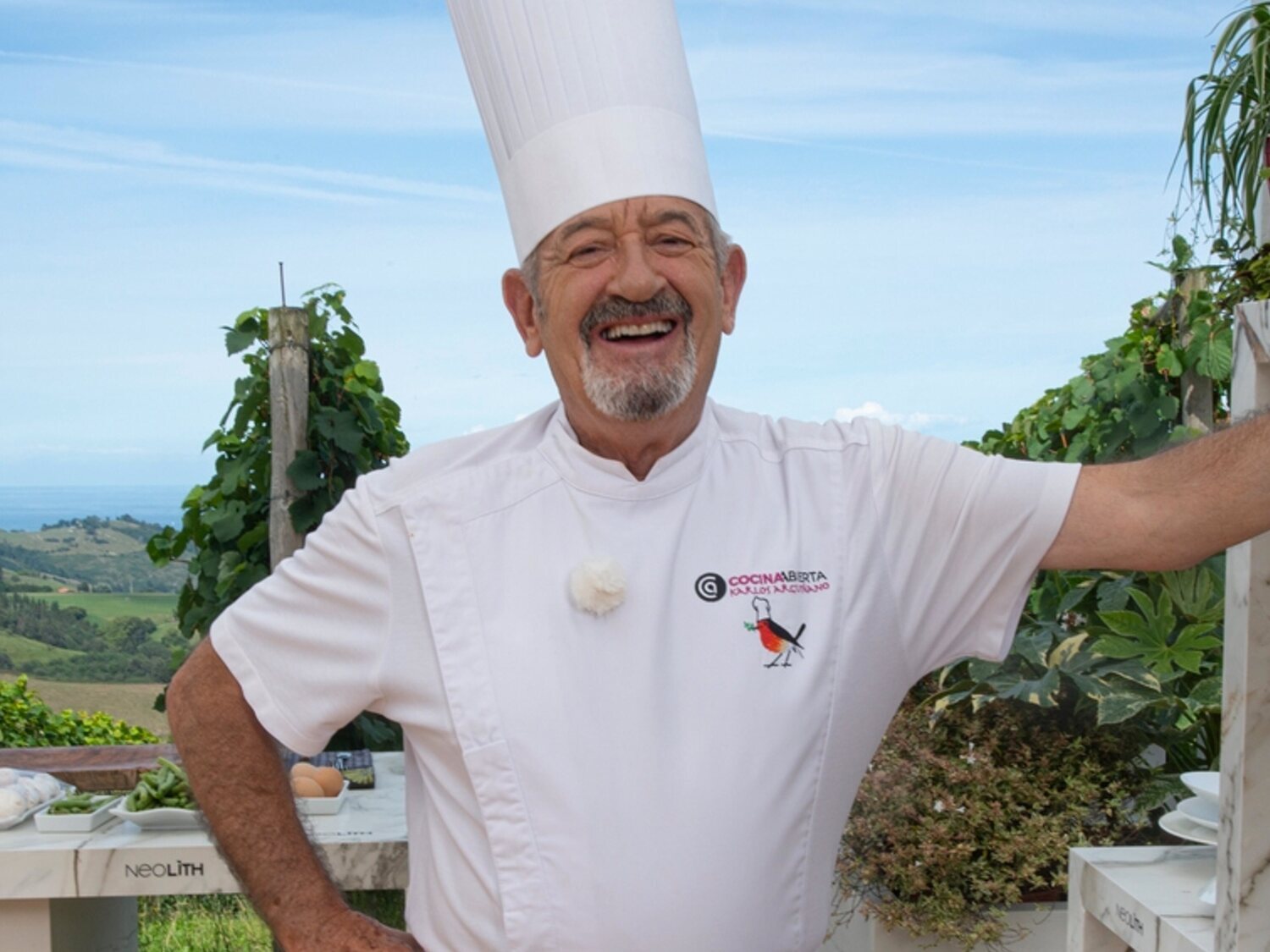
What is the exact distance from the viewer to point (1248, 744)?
6.10ft

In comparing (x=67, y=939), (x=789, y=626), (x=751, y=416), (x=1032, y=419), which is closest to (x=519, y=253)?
(x=751, y=416)

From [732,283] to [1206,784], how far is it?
115 centimetres

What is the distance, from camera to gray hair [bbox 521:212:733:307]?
190 centimetres

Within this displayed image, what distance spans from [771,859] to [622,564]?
Answer: 16.2 inches

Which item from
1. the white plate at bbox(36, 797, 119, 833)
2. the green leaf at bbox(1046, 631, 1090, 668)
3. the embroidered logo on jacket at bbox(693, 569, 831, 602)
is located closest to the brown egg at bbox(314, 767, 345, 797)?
the white plate at bbox(36, 797, 119, 833)

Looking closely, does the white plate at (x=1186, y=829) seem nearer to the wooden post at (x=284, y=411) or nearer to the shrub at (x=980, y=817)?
the shrub at (x=980, y=817)

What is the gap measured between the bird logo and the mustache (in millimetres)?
392

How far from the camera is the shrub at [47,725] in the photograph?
5.95 m

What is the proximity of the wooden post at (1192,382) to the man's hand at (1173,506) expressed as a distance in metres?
2.65

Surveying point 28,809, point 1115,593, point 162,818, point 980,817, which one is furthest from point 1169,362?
point 28,809

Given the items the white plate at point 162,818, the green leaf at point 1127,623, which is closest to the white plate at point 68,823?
the white plate at point 162,818

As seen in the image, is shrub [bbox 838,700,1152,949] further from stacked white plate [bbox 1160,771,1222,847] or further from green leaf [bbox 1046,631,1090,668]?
stacked white plate [bbox 1160,771,1222,847]

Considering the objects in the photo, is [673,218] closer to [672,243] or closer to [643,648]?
[672,243]

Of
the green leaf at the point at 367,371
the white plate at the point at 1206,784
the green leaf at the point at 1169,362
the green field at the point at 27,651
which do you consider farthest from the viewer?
the green field at the point at 27,651
